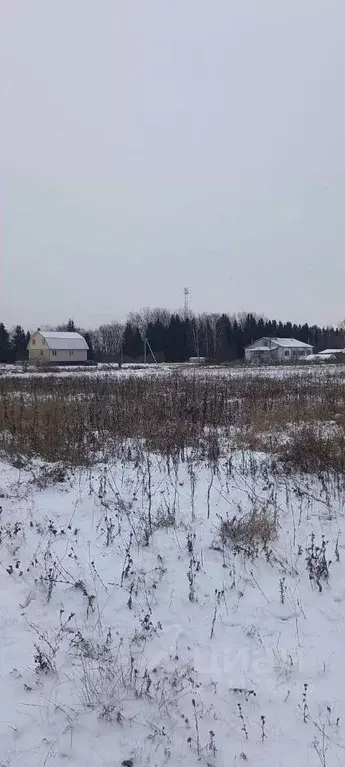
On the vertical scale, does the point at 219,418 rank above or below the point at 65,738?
above

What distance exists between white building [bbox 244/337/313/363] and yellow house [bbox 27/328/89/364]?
2697 centimetres

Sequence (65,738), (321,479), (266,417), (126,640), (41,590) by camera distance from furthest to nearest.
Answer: (266,417)
(321,479)
(41,590)
(126,640)
(65,738)

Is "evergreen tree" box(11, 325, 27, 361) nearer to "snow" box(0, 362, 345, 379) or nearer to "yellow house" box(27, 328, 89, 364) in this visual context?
"yellow house" box(27, 328, 89, 364)

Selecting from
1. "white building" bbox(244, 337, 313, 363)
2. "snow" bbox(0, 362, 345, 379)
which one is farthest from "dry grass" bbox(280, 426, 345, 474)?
"white building" bbox(244, 337, 313, 363)

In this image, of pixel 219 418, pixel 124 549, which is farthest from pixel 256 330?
pixel 124 549

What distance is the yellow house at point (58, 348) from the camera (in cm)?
7000

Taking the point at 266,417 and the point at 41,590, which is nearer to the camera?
the point at 41,590

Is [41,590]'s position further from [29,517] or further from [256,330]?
[256,330]

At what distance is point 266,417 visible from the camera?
9.37 meters

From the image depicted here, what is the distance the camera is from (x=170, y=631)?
3.31 metres

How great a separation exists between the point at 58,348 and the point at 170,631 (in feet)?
229

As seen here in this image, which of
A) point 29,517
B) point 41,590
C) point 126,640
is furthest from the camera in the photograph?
point 29,517

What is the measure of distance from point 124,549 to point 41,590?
0.90 metres

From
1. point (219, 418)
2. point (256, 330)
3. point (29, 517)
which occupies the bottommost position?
point (29, 517)
